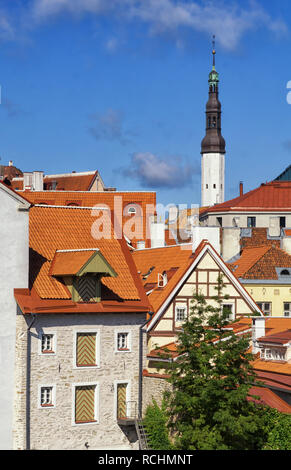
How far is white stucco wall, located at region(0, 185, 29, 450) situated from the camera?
46.5m

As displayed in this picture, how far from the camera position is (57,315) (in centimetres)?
4744

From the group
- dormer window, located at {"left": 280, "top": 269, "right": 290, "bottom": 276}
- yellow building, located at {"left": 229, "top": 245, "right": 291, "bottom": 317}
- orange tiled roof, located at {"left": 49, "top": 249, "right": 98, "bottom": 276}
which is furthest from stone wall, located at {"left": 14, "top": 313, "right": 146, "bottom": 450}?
dormer window, located at {"left": 280, "top": 269, "right": 290, "bottom": 276}

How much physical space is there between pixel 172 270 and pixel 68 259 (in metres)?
8.47

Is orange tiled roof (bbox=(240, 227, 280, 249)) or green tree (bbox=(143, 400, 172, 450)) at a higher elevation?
orange tiled roof (bbox=(240, 227, 280, 249))

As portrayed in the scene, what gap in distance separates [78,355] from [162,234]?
736 inches

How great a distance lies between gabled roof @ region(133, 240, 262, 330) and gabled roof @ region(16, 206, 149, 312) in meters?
2.75

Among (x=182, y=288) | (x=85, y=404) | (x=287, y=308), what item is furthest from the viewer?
(x=287, y=308)

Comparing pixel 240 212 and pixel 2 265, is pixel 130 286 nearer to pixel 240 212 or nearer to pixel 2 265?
pixel 2 265

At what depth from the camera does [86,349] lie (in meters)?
48.4

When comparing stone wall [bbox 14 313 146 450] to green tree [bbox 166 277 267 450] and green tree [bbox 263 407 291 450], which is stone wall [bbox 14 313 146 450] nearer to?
green tree [bbox 166 277 267 450]

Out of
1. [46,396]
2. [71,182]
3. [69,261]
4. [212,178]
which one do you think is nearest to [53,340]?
[46,396]

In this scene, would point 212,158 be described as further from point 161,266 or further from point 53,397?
point 53,397

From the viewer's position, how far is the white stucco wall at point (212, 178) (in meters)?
193
